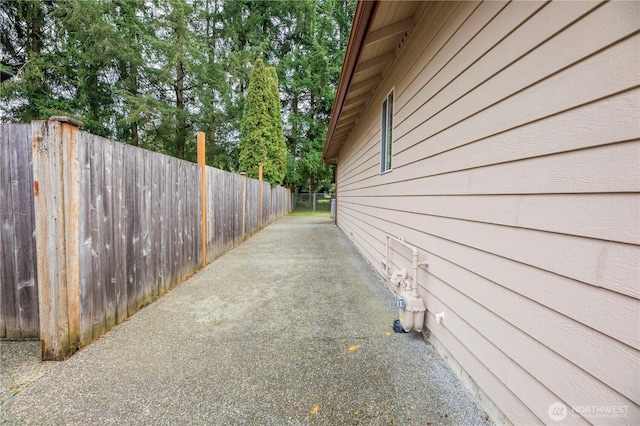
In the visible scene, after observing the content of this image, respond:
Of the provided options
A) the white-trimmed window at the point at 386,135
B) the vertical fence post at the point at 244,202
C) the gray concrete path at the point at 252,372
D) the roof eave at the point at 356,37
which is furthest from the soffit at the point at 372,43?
the vertical fence post at the point at 244,202

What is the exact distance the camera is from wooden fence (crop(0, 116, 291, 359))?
200cm

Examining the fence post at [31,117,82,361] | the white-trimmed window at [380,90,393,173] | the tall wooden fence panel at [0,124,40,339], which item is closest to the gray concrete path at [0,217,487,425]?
the fence post at [31,117,82,361]

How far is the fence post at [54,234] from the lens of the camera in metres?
1.99

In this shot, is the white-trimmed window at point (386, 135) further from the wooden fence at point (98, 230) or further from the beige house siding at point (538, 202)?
the wooden fence at point (98, 230)

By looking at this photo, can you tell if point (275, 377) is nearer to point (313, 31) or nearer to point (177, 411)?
point (177, 411)

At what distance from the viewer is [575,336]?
1120mm

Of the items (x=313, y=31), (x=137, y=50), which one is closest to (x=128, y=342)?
(x=137, y=50)

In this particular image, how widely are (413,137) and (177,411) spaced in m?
3.00

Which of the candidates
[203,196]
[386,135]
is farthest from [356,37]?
[203,196]

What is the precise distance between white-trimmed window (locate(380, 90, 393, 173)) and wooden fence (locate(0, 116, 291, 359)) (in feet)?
9.96

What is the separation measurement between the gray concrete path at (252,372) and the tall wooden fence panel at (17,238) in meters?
0.64

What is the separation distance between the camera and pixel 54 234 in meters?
2.00

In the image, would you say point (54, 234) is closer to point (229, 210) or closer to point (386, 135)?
point (386, 135)

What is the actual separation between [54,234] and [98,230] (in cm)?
35
